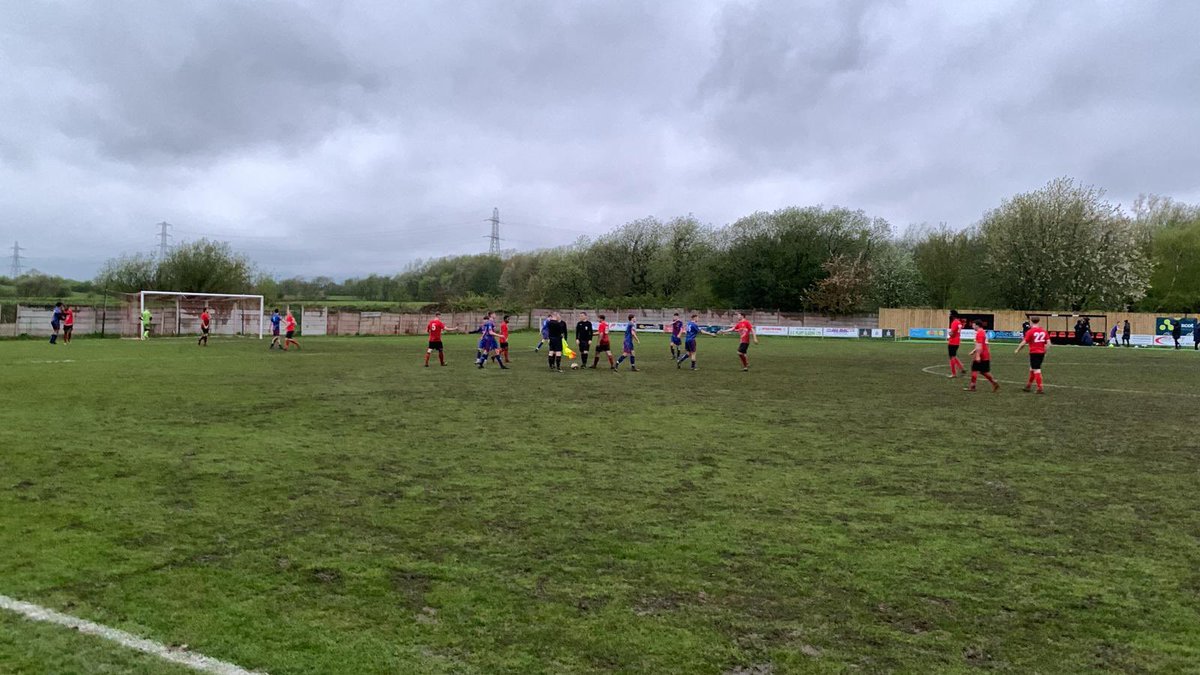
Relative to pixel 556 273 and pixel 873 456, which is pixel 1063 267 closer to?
pixel 556 273

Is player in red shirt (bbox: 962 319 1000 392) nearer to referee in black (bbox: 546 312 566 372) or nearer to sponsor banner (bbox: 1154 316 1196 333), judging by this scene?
referee in black (bbox: 546 312 566 372)

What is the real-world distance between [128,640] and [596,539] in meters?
3.24

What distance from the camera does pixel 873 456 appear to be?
1005 cm

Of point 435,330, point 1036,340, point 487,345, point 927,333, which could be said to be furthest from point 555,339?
point 927,333

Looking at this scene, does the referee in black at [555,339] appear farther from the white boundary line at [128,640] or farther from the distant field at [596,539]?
the white boundary line at [128,640]

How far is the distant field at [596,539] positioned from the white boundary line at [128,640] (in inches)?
2.7

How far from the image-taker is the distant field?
169 inches

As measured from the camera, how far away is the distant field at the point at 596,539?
428 cm

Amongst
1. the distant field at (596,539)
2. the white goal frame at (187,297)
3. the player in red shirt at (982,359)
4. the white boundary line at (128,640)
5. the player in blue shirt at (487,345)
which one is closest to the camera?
the white boundary line at (128,640)

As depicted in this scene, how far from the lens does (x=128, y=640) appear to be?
420 cm

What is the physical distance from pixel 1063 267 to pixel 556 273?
4859 cm

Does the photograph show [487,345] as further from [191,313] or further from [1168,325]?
[1168,325]

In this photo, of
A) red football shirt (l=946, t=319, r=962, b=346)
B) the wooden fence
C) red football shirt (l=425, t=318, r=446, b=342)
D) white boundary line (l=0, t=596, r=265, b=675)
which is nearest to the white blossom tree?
the wooden fence

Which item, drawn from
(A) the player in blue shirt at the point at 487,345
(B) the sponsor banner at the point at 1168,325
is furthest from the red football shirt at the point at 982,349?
(B) the sponsor banner at the point at 1168,325
